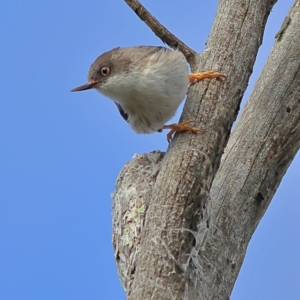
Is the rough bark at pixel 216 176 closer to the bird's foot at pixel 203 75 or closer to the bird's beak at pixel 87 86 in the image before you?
the bird's foot at pixel 203 75

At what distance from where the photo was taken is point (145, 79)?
4.12 m

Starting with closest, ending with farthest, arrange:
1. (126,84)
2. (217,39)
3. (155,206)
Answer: (155,206) → (126,84) → (217,39)

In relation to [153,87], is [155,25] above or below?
above

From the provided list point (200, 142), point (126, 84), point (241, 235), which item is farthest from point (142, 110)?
point (241, 235)

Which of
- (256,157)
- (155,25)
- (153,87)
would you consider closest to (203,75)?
(153,87)

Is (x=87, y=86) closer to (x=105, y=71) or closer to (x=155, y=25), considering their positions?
(x=105, y=71)

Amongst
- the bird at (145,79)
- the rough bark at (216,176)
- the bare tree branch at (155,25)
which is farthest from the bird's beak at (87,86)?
the bare tree branch at (155,25)

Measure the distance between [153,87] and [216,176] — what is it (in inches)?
37.4

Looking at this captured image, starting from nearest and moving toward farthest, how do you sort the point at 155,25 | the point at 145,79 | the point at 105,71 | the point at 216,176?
the point at 145,79 < the point at 105,71 < the point at 216,176 < the point at 155,25

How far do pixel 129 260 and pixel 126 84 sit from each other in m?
1.29

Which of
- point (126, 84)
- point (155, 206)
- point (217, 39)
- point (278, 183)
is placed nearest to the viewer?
point (155, 206)

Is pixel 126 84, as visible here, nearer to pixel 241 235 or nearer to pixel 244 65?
pixel 244 65

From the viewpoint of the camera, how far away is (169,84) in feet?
13.8

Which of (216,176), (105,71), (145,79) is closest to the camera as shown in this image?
(145,79)
